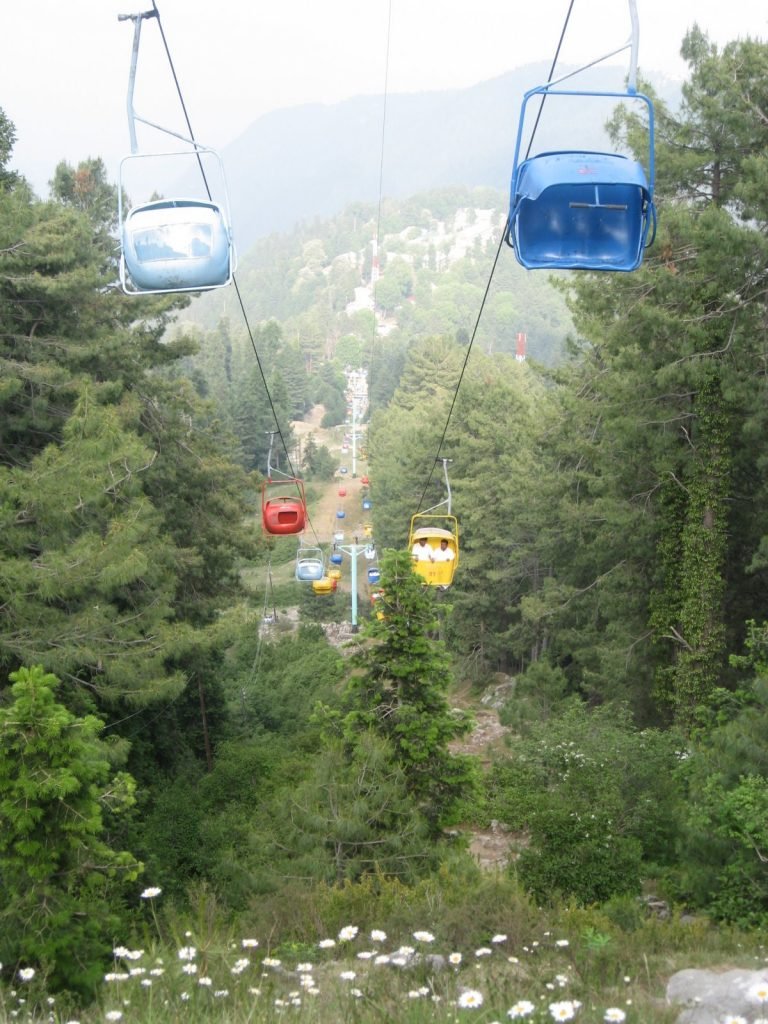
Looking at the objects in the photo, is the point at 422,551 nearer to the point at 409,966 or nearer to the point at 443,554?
the point at 443,554

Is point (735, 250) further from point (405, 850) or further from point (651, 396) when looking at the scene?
point (405, 850)

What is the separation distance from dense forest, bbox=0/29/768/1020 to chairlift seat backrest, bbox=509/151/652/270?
4.54 metres

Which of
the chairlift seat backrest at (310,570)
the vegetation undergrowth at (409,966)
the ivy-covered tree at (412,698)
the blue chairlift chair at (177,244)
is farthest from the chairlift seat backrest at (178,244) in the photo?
the chairlift seat backrest at (310,570)

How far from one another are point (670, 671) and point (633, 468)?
4378 mm

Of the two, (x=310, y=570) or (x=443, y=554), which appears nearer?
(x=443, y=554)

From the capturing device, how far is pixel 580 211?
7176 millimetres

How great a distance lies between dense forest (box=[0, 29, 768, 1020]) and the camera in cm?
960

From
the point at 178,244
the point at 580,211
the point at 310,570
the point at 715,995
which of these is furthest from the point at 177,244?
the point at 310,570

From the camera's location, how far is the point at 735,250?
49.1 feet

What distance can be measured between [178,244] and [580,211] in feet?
9.85

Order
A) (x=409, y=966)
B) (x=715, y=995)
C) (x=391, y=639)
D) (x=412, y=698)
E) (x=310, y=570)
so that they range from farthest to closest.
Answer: (x=310, y=570) → (x=412, y=698) → (x=391, y=639) → (x=409, y=966) → (x=715, y=995)

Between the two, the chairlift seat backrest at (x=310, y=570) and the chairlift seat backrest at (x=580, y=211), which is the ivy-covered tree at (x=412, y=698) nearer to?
the chairlift seat backrest at (x=580, y=211)

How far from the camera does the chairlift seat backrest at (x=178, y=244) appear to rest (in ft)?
26.1

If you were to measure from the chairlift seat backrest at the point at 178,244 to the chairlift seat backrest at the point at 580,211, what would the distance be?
227cm
